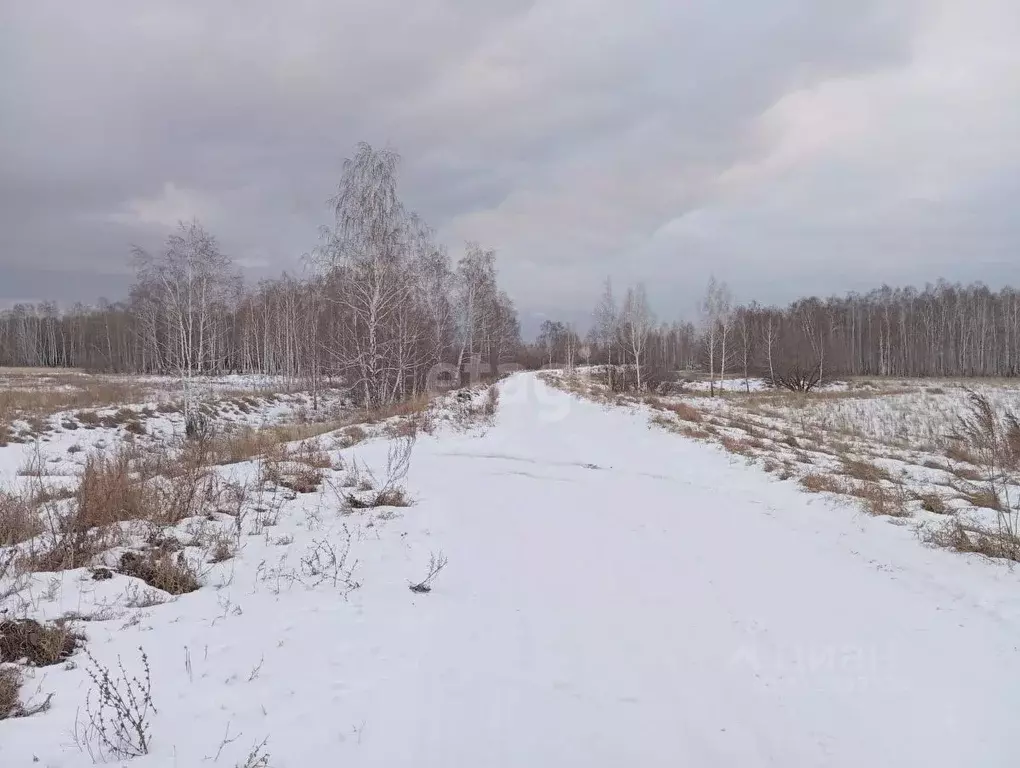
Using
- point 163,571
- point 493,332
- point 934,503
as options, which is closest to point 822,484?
point 934,503

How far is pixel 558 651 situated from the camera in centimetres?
317

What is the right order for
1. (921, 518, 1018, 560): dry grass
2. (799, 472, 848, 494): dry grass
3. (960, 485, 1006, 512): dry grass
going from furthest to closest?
(799, 472, 848, 494): dry grass
(960, 485, 1006, 512): dry grass
(921, 518, 1018, 560): dry grass

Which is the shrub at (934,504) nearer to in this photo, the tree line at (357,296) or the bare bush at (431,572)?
the bare bush at (431,572)

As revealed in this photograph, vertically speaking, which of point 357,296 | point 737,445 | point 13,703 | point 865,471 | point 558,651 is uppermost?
point 357,296

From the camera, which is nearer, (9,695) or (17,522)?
(9,695)

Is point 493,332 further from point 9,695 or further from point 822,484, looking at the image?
point 9,695

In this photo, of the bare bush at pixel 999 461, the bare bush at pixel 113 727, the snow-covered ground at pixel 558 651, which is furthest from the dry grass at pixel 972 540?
the bare bush at pixel 113 727

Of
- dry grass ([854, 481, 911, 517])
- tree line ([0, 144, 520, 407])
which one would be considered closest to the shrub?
dry grass ([854, 481, 911, 517])

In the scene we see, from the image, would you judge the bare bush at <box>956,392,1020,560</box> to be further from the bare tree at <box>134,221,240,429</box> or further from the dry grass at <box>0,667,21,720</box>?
the bare tree at <box>134,221,240,429</box>

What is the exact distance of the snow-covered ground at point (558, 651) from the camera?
238 centimetres

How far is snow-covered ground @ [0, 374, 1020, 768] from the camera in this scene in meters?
2.38

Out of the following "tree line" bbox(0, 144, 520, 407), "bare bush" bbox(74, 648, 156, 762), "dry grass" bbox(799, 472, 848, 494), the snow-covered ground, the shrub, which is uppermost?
"tree line" bbox(0, 144, 520, 407)

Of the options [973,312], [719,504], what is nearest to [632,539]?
[719,504]

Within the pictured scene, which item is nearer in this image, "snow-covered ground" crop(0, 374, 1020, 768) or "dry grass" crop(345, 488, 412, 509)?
"snow-covered ground" crop(0, 374, 1020, 768)
